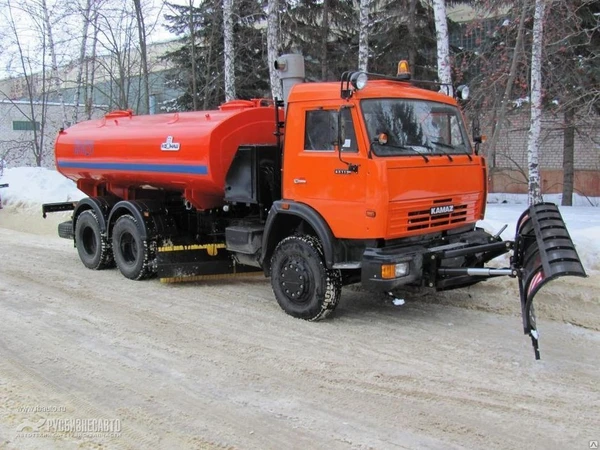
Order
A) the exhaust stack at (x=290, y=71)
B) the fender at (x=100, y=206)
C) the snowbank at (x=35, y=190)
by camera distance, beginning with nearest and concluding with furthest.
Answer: the exhaust stack at (x=290, y=71) → the fender at (x=100, y=206) → the snowbank at (x=35, y=190)

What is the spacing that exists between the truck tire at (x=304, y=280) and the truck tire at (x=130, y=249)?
8.41 feet

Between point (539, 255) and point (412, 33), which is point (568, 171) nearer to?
point (412, 33)

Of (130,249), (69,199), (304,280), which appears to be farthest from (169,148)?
(69,199)

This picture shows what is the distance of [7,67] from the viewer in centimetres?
2350

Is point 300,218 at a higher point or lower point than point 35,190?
lower

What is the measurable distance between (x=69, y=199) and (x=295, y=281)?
36.0 feet

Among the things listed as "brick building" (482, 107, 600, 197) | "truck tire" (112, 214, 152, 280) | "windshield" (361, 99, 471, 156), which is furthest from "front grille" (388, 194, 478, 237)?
"brick building" (482, 107, 600, 197)

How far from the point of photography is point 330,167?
6.04 meters

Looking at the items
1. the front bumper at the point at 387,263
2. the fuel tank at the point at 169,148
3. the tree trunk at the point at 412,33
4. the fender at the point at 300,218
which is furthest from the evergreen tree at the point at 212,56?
the front bumper at the point at 387,263

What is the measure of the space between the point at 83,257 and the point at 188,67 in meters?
12.0

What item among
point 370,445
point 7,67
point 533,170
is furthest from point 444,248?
point 7,67

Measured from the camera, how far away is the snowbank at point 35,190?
618 inches

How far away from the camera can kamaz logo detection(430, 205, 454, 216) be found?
243 inches

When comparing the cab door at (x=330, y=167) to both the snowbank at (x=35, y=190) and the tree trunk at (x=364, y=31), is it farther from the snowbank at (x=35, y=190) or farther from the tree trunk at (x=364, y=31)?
the snowbank at (x=35, y=190)
